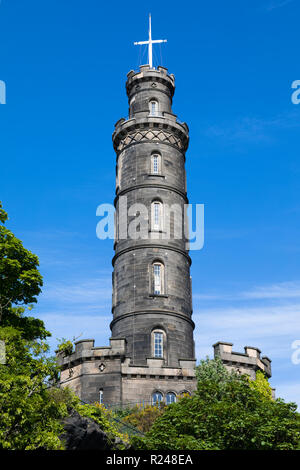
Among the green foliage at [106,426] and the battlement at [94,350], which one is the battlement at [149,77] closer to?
the battlement at [94,350]

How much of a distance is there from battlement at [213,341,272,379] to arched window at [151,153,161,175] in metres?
12.6

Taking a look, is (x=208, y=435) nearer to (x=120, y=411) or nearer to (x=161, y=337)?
(x=120, y=411)

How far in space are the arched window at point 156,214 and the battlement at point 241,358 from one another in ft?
28.3

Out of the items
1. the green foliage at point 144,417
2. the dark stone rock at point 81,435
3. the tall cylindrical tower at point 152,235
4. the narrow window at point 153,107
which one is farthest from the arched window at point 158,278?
the dark stone rock at point 81,435

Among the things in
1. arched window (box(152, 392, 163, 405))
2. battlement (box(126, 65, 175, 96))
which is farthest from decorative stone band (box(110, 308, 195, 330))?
battlement (box(126, 65, 175, 96))

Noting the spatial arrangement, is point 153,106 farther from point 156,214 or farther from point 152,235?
point 152,235

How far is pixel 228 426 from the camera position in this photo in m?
19.8

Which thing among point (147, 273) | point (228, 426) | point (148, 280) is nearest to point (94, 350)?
point (148, 280)

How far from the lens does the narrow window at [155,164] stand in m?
40.2

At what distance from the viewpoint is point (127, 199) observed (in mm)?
39562

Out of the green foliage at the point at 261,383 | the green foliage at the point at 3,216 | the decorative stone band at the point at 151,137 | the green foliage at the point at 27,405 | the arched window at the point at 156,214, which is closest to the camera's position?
the green foliage at the point at 27,405

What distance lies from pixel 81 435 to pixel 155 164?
81.2ft
